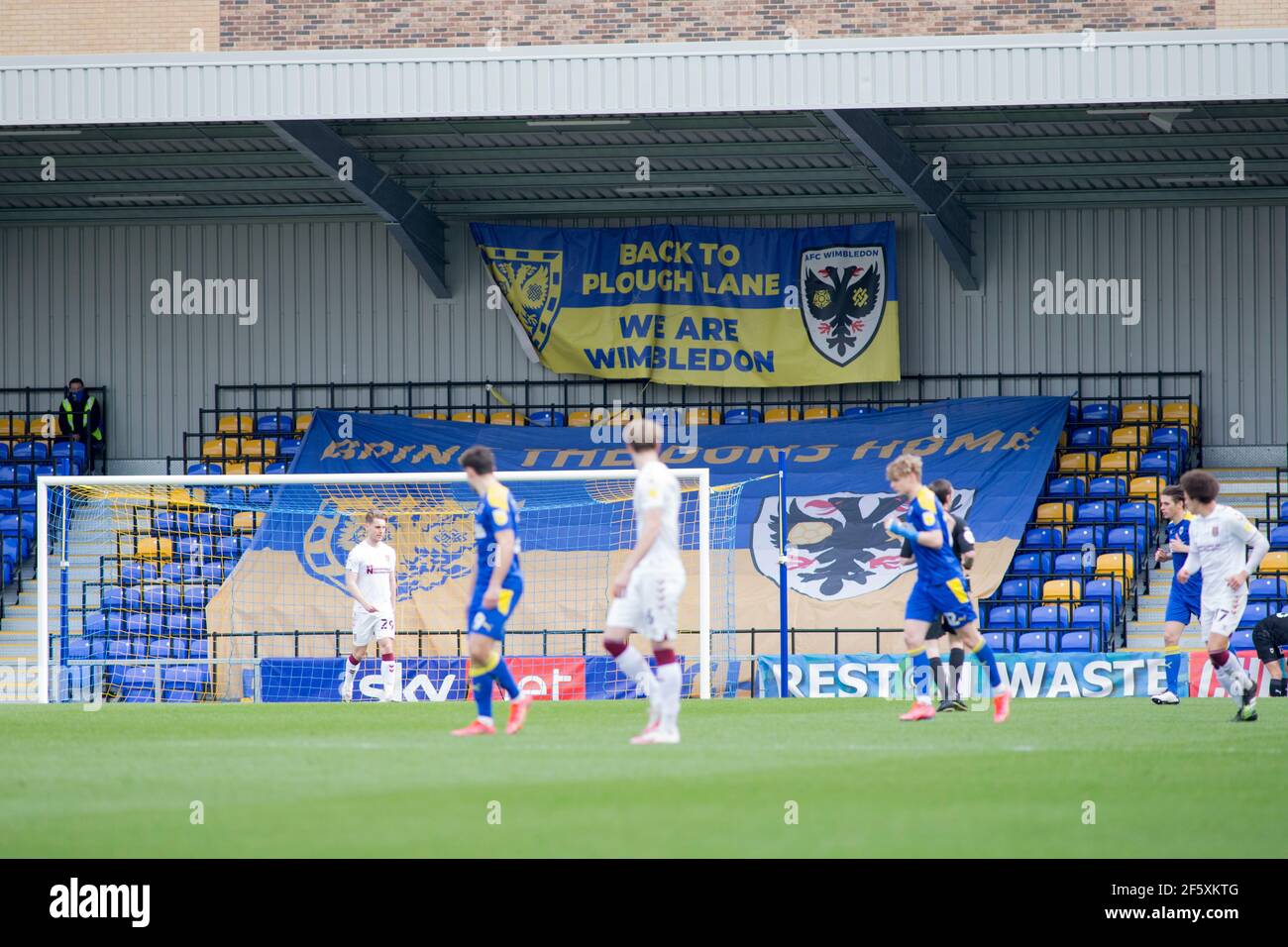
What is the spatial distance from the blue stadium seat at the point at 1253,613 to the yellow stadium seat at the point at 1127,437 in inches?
176

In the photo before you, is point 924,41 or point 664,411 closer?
point 924,41

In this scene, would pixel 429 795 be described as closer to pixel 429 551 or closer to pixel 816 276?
pixel 429 551

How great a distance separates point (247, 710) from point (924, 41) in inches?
466

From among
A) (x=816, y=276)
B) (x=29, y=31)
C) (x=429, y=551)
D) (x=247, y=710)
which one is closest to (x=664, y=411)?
(x=816, y=276)

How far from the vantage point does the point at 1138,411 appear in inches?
1022

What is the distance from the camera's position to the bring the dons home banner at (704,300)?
2673cm

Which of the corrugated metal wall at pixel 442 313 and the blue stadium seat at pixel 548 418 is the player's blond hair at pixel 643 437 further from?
Answer: the corrugated metal wall at pixel 442 313

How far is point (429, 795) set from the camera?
798 centimetres

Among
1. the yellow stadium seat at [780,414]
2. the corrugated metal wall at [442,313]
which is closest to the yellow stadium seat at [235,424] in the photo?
the corrugated metal wall at [442,313]

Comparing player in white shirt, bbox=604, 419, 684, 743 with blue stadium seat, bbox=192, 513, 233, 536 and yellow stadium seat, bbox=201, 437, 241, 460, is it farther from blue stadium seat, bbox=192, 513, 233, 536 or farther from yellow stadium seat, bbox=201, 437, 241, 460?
yellow stadium seat, bbox=201, 437, 241, 460

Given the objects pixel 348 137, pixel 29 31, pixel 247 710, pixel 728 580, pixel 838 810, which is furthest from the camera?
pixel 29 31

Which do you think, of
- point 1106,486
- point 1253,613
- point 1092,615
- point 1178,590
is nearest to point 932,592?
point 1178,590

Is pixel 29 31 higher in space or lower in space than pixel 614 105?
higher

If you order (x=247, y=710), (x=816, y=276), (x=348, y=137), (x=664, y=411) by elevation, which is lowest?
(x=247, y=710)
